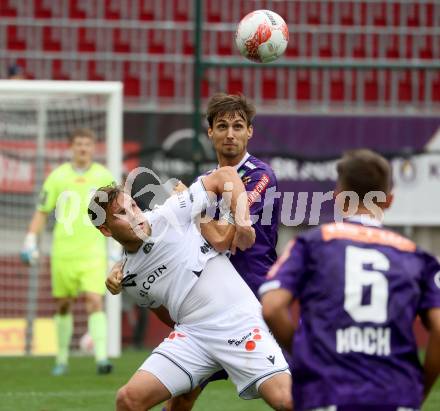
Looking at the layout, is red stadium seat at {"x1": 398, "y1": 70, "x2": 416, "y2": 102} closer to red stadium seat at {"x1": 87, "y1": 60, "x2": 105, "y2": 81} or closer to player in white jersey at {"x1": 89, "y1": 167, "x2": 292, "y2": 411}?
red stadium seat at {"x1": 87, "y1": 60, "x2": 105, "y2": 81}

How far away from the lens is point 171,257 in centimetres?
512

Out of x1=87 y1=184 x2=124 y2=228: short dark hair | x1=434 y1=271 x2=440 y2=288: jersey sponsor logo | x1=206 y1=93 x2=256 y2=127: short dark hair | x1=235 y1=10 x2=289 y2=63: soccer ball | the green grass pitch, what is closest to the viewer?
x1=434 y1=271 x2=440 y2=288: jersey sponsor logo

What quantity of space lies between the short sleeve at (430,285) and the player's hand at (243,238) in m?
1.51

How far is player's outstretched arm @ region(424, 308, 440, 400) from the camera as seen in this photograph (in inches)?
147

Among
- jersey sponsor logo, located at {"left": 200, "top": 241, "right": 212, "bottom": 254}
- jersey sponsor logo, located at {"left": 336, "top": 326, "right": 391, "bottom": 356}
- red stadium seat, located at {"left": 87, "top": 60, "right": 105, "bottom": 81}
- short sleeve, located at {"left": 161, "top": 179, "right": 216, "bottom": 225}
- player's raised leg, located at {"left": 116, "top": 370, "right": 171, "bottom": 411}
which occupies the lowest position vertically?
player's raised leg, located at {"left": 116, "top": 370, "right": 171, "bottom": 411}

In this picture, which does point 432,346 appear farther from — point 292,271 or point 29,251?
point 29,251

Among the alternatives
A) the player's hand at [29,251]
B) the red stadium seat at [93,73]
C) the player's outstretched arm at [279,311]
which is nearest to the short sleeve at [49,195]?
the player's hand at [29,251]

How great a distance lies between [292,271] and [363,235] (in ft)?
0.90

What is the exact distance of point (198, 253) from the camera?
5.22 meters

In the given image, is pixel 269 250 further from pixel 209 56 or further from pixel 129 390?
pixel 209 56

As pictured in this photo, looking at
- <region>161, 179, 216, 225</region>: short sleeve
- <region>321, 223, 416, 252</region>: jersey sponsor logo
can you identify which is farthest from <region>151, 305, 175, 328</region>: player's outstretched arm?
<region>321, 223, 416, 252</region>: jersey sponsor logo

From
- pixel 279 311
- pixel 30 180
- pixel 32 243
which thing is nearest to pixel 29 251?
pixel 32 243

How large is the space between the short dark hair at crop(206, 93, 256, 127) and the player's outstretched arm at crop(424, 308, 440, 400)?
2238 mm

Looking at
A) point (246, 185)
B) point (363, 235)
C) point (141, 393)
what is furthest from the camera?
point (246, 185)
